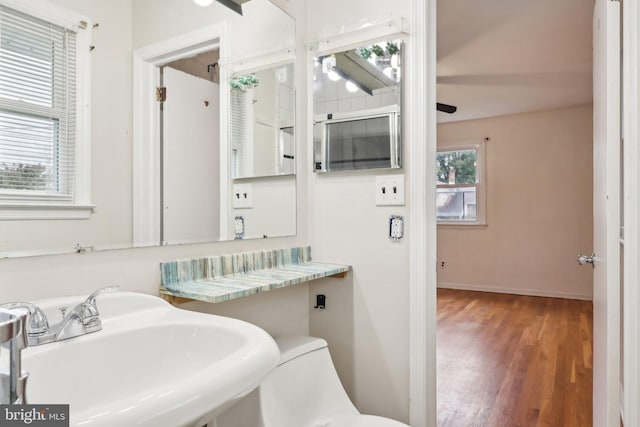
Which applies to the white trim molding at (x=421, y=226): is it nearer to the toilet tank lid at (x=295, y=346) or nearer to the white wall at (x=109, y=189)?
the toilet tank lid at (x=295, y=346)

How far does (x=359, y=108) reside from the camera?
158 centimetres

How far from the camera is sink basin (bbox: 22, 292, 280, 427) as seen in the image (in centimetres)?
54

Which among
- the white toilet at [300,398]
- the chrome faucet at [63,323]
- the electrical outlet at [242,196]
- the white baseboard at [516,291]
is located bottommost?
the white baseboard at [516,291]

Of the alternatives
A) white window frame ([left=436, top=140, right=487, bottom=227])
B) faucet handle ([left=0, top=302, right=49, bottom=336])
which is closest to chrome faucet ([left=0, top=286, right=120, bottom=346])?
faucet handle ([left=0, top=302, right=49, bottom=336])

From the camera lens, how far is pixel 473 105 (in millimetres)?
4621

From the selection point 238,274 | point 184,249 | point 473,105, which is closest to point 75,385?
point 184,249

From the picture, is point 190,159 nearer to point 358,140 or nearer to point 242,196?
point 242,196

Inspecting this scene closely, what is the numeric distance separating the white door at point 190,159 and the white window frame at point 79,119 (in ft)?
0.73

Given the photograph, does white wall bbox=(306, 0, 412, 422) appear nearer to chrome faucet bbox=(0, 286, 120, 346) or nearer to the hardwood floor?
the hardwood floor

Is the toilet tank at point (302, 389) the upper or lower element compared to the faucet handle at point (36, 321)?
lower

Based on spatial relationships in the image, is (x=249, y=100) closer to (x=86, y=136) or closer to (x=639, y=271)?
(x=86, y=136)

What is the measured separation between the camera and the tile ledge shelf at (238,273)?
1.12 metres

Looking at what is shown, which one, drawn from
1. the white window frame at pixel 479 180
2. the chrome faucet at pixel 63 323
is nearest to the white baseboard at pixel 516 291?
the white window frame at pixel 479 180

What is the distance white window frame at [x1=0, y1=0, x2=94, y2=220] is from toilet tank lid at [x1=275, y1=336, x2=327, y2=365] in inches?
30.1
